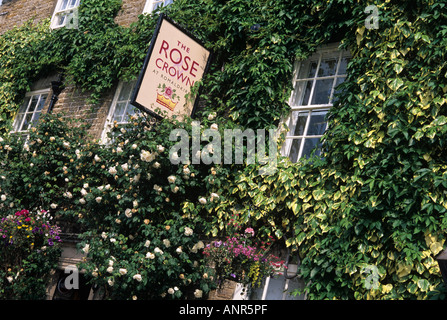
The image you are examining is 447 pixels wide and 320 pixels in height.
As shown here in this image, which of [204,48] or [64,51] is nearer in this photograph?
[204,48]

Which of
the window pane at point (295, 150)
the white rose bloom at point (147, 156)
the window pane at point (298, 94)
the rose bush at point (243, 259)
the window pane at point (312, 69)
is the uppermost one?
the window pane at point (312, 69)

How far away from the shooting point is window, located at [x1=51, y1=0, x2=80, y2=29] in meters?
11.6

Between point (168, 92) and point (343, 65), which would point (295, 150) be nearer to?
point (343, 65)

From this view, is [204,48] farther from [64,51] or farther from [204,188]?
[64,51]

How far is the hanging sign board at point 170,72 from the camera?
23.3 ft

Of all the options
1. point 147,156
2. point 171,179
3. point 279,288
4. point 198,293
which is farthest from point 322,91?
point 198,293

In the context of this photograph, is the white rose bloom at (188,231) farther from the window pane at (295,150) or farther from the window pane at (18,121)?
the window pane at (18,121)

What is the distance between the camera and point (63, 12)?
38.7ft

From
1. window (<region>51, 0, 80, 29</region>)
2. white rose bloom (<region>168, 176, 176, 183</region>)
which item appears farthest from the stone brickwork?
white rose bloom (<region>168, 176, 176, 183</region>)

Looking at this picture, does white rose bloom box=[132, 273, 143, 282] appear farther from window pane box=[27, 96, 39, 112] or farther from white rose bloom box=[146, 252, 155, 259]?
window pane box=[27, 96, 39, 112]

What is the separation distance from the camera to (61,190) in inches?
350

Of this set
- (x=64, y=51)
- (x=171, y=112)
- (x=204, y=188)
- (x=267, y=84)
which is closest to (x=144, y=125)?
(x=171, y=112)

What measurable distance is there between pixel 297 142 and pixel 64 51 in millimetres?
6122

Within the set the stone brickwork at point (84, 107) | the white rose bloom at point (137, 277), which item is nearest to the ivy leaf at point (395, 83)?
the white rose bloom at point (137, 277)
